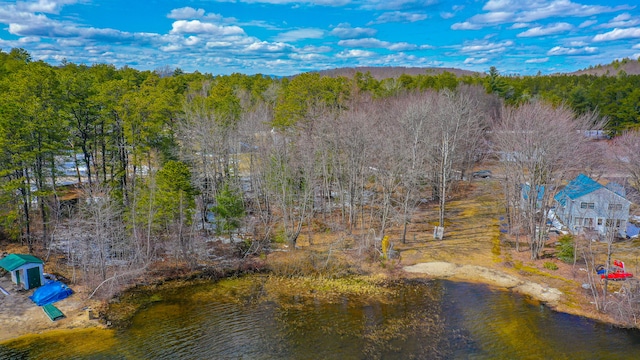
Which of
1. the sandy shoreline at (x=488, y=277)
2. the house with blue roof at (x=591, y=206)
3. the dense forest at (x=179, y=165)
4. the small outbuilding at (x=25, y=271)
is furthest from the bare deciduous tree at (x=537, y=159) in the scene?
the small outbuilding at (x=25, y=271)

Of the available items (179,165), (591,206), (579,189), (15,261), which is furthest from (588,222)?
(15,261)

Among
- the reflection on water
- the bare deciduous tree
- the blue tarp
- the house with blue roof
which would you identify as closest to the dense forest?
the bare deciduous tree

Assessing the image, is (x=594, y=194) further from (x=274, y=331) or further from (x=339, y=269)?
(x=274, y=331)

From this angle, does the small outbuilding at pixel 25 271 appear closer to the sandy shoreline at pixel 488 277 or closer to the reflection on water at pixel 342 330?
the reflection on water at pixel 342 330

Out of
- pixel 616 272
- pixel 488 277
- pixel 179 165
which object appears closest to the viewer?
pixel 616 272

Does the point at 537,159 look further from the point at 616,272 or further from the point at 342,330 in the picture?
the point at 342,330

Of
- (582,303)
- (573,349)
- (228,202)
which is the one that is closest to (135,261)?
(228,202)
